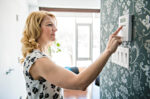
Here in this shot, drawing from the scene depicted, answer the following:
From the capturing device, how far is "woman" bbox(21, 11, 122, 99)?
558 millimetres

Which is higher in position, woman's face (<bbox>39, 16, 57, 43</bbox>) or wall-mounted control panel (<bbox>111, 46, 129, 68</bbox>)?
woman's face (<bbox>39, 16, 57, 43</bbox>)

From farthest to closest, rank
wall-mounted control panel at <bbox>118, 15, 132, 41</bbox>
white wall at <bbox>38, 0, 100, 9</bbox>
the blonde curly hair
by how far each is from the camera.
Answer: white wall at <bbox>38, 0, 100, 9</bbox>
the blonde curly hair
wall-mounted control panel at <bbox>118, 15, 132, 41</bbox>

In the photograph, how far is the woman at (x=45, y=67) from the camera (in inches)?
22.0

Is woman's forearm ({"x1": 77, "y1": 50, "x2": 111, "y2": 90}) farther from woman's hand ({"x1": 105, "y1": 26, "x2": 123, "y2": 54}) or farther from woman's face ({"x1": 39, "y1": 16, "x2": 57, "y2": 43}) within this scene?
woman's face ({"x1": 39, "y1": 16, "x2": 57, "y2": 43})

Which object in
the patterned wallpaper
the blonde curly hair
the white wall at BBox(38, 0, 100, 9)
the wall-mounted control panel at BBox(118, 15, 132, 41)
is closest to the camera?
the patterned wallpaper

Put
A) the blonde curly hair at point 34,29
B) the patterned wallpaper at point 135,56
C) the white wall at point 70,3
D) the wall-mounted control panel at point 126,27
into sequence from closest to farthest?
the patterned wallpaper at point 135,56
the wall-mounted control panel at point 126,27
the blonde curly hair at point 34,29
the white wall at point 70,3

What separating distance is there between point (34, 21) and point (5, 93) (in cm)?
117

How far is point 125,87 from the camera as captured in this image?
73cm

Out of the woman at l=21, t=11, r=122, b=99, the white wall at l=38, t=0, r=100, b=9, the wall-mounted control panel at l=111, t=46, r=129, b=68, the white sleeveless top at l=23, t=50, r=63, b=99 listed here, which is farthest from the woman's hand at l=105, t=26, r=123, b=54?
the white wall at l=38, t=0, r=100, b=9

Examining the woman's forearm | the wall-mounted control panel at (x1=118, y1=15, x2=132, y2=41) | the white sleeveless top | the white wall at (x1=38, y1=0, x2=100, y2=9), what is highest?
the white wall at (x1=38, y1=0, x2=100, y2=9)

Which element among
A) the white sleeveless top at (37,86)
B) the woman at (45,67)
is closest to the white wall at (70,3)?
the woman at (45,67)

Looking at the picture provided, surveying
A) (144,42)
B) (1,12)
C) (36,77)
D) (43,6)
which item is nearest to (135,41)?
(144,42)

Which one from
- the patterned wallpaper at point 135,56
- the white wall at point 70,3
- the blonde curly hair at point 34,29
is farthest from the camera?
the white wall at point 70,3

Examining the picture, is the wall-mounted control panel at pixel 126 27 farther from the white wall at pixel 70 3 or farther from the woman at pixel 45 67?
the white wall at pixel 70 3
